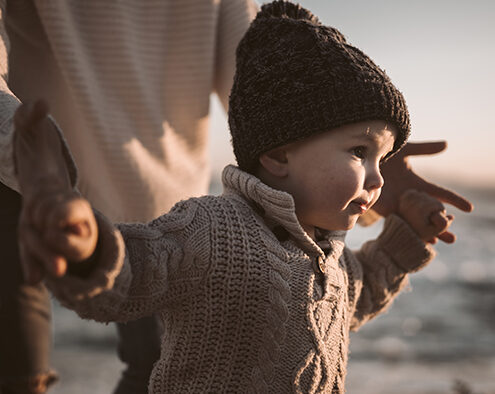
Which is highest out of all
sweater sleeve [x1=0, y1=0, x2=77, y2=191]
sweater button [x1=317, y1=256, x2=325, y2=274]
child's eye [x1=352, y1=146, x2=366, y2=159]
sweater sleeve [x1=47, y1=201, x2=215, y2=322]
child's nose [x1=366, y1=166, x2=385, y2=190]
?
sweater sleeve [x1=0, y1=0, x2=77, y2=191]

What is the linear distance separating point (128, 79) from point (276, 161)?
705mm

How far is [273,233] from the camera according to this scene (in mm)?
1234

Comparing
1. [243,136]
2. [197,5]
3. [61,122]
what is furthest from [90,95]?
[243,136]

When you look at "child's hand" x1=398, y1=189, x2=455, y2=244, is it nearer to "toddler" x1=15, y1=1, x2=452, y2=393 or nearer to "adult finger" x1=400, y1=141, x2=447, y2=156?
"adult finger" x1=400, y1=141, x2=447, y2=156

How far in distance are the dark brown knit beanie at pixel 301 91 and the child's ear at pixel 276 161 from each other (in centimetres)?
3

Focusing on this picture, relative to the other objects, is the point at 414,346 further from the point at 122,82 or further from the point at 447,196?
the point at 122,82

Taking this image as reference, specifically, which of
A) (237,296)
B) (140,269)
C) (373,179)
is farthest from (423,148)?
(140,269)

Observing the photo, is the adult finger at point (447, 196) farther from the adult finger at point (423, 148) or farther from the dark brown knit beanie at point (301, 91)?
the dark brown knit beanie at point (301, 91)

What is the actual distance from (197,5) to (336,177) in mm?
918

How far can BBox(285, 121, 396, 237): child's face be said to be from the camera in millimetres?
1193

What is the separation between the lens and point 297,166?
1.24 meters

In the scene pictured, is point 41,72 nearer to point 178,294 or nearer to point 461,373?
point 178,294

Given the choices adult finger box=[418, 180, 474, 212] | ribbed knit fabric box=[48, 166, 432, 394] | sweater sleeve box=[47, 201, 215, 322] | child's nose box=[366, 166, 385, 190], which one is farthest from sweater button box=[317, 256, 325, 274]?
adult finger box=[418, 180, 474, 212]

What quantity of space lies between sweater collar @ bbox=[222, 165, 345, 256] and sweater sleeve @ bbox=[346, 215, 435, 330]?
0.38 meters
